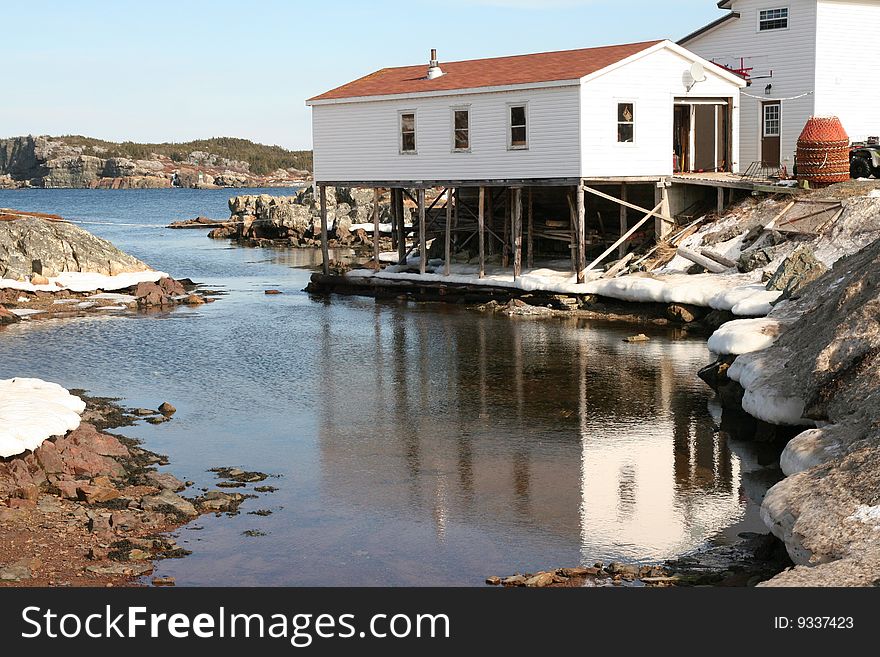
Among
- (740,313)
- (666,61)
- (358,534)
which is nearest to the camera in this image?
(358,534)

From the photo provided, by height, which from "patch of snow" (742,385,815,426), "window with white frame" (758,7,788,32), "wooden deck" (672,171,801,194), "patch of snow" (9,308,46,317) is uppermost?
"window with white frame" (758,7,788,32)

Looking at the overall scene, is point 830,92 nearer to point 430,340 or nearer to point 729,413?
point 430,340

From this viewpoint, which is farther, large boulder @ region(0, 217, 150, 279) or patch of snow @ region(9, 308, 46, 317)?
large boulder @ region(0, 217, 150, 279)

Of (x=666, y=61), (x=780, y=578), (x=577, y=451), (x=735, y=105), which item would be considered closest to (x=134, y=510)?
(x=577, y=451)

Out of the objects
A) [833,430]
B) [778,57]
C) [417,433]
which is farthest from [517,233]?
[833,430]

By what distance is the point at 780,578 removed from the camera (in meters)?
10.8

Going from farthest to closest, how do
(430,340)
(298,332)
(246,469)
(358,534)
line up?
(298,332) → (430,340) → (246,469) → (358,534)

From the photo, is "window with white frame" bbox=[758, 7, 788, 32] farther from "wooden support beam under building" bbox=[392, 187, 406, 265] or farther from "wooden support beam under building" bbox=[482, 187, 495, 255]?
"wooden support beam under building" bbox=[392, 187, 406, 265]

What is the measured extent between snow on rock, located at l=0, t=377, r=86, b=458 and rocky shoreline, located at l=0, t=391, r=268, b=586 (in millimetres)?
162

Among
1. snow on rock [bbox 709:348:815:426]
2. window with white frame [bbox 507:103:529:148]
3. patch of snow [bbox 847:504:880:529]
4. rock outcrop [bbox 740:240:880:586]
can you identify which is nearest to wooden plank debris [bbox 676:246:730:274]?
window with white frame [bbox 507:103:529:148]

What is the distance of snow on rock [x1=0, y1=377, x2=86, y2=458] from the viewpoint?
53.7ft

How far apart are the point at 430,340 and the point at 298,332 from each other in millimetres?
4176

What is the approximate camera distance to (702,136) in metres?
40.4

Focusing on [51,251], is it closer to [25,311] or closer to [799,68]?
[25,311]
